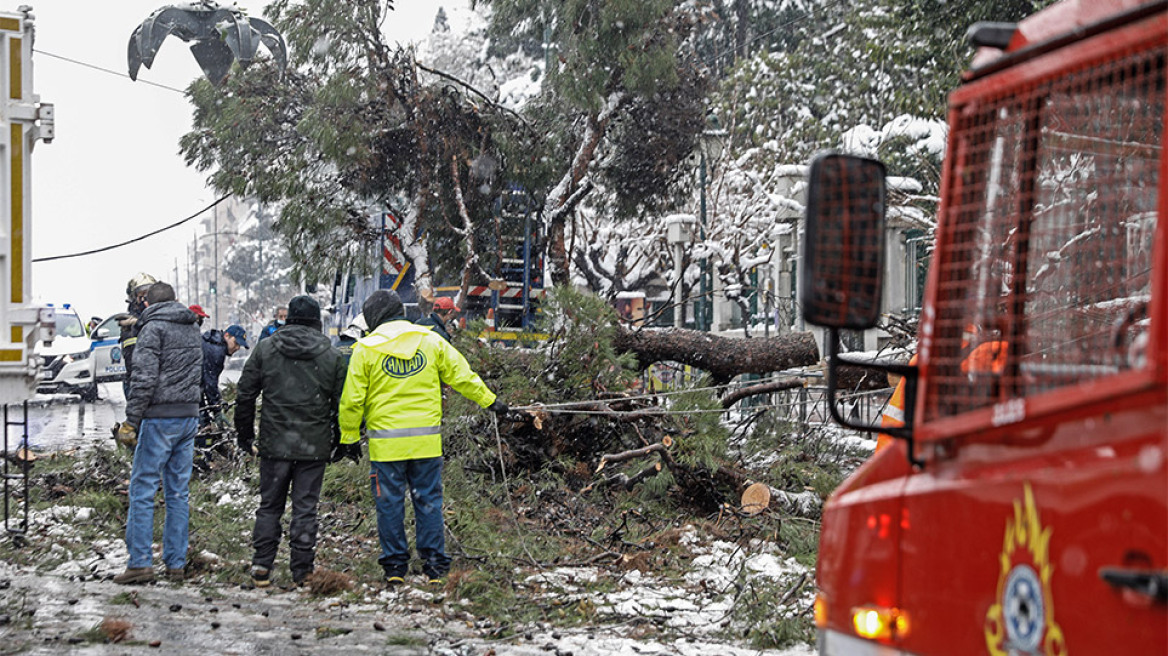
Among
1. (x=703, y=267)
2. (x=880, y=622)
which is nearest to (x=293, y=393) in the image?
(x=880, y=622)

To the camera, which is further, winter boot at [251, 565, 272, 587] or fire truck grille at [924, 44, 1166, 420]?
winter boot at [251, 565, 272, 587]

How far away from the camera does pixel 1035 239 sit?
2523 millimetres

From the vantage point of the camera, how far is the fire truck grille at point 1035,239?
238 cm

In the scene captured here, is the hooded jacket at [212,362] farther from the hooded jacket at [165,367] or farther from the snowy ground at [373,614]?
the hooded jacket at [165,367]

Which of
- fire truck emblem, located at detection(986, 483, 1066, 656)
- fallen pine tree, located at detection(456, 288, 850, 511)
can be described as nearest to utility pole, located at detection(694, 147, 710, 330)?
fallen pine tree, located at detection(456, 288, 850, 511)

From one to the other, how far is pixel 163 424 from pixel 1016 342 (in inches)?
220

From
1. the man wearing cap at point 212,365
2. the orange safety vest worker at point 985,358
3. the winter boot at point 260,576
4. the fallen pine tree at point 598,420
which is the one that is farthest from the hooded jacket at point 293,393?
the orange safety vest worker at point 985,358

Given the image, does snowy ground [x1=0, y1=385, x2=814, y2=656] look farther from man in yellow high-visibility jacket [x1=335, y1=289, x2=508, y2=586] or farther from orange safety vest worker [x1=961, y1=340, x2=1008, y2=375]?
orange safety vest worker [x1=961, y1=340, x2=1008, y2=375]

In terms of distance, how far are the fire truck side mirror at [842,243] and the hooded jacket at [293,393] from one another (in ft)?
16.2

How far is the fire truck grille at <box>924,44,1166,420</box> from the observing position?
238 cm

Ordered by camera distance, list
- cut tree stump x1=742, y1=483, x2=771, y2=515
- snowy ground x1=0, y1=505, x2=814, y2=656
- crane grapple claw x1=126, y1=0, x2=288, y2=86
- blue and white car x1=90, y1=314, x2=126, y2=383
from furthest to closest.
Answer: blue and white car x1=90, y1=314, x2=126, y2=383 → crane grapple claw x1=126, y1=0, x2=288, y2=86 → cut tree stump x1=742, y1=483, x2=771, y2=515 → snowy ground x1=0, y1=505, x2=814, y2=656

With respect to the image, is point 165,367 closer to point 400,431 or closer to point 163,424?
point 163,424

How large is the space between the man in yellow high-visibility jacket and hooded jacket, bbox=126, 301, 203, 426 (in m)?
0.96

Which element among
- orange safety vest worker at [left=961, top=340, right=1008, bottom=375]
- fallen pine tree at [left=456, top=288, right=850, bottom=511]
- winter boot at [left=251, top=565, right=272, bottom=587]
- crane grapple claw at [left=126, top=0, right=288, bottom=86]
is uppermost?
crane grapple claw at [left=126, top=0, right=288, bottom=86]
